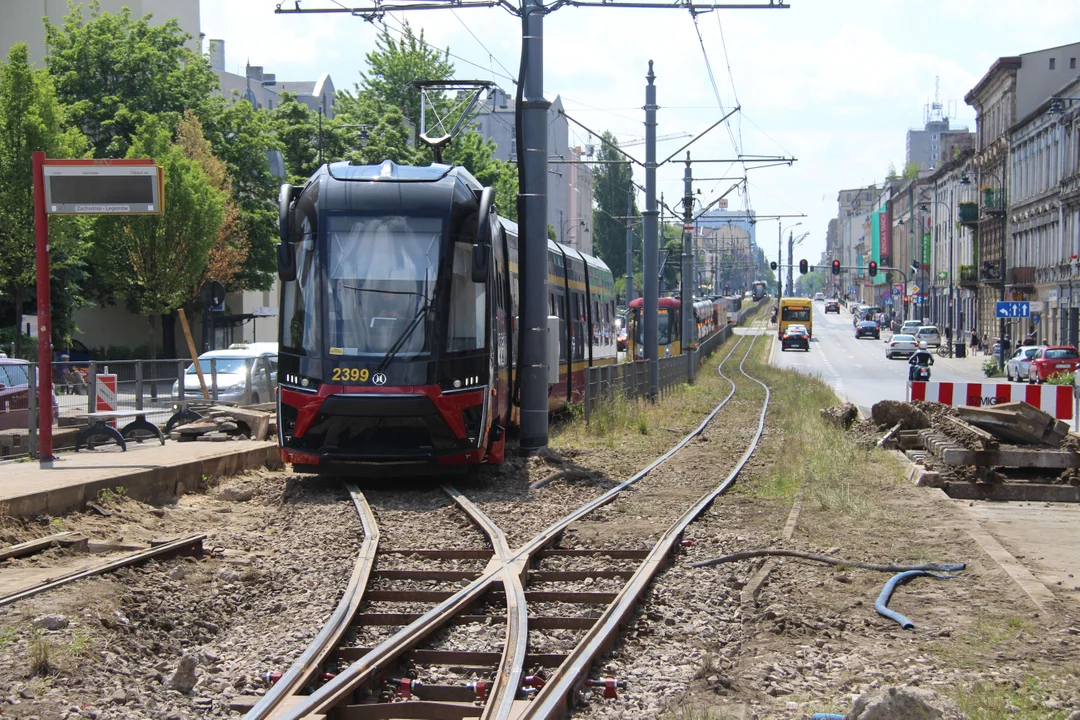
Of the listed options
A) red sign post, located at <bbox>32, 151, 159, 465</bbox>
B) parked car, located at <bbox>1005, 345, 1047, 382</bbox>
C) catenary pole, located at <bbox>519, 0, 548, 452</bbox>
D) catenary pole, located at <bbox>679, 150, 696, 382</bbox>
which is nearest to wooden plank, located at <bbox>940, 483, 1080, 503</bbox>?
catenary pole, located at <bbox>519, 0, 548, 452</bbox>

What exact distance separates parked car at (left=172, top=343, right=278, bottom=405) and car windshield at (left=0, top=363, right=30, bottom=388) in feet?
20.0

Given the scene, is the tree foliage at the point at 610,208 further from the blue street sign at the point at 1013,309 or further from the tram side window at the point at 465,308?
the tram side window at the point at 465,308

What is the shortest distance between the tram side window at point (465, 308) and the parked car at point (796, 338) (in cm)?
6385

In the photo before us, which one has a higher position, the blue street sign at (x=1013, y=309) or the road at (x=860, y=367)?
the blue street sign at (x=1013, y=309)

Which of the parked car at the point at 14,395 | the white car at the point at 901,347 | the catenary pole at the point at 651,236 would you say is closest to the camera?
the parked car at the point at 14,395

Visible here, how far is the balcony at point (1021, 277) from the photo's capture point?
65.1 metres

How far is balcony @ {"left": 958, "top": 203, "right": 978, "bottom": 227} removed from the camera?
3068 inches

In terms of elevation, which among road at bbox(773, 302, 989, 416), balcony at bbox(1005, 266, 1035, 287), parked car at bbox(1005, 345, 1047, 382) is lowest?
road at bbox(773, 302, 989, 416)

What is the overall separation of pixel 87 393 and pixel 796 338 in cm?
6268


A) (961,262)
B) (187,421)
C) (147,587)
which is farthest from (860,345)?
(147,587)

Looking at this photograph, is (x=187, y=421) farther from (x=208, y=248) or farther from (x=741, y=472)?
(x=208, y=248)

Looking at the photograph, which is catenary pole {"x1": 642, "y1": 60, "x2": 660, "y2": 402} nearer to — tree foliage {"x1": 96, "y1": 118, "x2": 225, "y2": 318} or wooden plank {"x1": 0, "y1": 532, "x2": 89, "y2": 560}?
tree foliage {"x1": 96, "y1": 118, "x2": 225, "y2": 318}

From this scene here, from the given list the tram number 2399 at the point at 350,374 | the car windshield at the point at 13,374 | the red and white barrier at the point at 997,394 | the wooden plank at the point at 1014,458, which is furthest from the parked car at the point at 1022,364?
the car windshield at the point at 13,374

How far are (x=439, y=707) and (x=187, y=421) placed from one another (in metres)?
14.5
